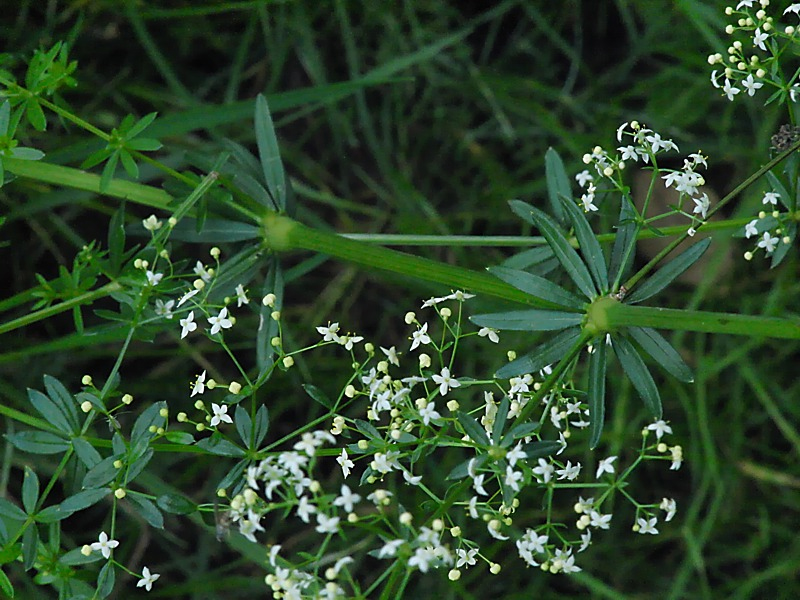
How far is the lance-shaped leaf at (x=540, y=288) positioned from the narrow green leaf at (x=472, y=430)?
49 cm

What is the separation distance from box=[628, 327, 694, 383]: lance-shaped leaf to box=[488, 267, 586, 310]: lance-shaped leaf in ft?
0.72

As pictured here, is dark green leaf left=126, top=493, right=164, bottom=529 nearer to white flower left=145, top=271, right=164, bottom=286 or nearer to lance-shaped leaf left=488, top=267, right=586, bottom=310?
white flower left=145, top=271, right=164, bottom=286

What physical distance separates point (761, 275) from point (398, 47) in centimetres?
246

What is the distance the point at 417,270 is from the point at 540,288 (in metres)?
0.42

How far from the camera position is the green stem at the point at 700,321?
2275 millimetres

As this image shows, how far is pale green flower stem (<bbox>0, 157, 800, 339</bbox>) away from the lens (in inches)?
92.7

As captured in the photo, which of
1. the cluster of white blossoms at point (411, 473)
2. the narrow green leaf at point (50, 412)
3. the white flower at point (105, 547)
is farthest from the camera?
the narrow green leaf at point (50, 412)

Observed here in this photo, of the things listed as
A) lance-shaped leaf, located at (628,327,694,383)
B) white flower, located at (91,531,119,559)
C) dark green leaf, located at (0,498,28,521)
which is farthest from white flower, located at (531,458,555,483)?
dark green leaf, located at (0,498,28,521)

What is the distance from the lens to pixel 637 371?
2592mm

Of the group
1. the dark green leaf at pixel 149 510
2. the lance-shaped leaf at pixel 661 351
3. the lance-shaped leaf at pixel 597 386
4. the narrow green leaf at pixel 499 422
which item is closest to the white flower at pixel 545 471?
the narrow green leaf at pixel 499 422

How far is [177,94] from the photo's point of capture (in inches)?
169

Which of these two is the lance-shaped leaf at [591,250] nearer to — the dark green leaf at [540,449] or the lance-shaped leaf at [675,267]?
the lance-shaped leaf at [675,267]

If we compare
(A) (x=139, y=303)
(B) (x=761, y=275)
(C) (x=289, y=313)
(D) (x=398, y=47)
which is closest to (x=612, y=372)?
(B) (x=761, y=275)

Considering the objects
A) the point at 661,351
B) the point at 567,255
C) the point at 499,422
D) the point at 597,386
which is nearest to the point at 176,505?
the point at 499,422
